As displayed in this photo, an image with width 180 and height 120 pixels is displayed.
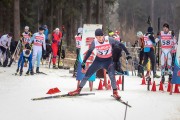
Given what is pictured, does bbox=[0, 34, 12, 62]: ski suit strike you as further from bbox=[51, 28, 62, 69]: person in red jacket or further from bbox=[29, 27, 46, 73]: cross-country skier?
bbox=[29, 27, 46, 73]: cross-country skier

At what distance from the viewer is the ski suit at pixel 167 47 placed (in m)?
15.7

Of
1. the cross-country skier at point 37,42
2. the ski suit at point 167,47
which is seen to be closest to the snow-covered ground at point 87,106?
the ski suit at point 167,47

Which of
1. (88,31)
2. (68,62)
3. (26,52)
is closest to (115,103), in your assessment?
(88,31)

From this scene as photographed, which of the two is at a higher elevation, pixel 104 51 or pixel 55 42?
pixel 55 42

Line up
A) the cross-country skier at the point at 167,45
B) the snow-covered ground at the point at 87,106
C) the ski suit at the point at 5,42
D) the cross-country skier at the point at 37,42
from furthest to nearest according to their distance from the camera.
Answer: the ski suit at the point at 5,42 → the cross-country skier at the point at 37,42 → the cross-country skier at the point at 167,45 → the snow-covered ground at the point at 87,106

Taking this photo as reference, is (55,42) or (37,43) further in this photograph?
(55,42)

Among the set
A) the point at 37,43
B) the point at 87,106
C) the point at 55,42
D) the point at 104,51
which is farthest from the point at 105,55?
the point at 55,42

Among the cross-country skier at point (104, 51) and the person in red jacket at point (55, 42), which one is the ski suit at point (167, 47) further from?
the person in red jacket at point (55, 42)

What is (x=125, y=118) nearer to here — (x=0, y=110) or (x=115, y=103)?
(x=115, y=103)

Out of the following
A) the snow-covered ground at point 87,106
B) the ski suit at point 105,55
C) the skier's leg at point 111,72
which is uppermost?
the ski suit at point 105,55

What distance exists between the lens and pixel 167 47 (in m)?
15.9

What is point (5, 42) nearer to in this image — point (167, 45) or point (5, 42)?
point (5, 42)

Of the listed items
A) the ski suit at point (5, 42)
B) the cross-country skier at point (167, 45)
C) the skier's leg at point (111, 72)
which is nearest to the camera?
the skier's leg at point (111, 72)

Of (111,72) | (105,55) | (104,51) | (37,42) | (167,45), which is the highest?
(37,42)
